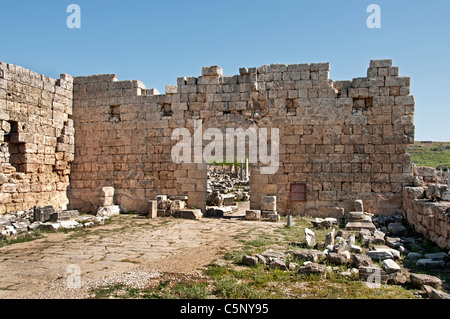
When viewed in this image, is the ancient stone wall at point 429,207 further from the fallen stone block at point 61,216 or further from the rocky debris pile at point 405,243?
the fallen stone block at point 61,216

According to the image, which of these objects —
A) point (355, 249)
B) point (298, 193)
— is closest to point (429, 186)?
point (355, 249)

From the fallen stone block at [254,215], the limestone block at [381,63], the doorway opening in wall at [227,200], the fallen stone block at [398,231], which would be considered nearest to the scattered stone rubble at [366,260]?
the fallen stone block at [398,231]

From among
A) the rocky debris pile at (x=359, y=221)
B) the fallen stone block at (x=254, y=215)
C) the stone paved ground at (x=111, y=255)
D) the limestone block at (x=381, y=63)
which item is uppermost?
the limestone block at (x=381, y=63)

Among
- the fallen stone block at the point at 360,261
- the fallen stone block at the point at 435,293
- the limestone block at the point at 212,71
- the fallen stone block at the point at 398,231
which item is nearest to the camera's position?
the fallen stone block at the point at 435,293

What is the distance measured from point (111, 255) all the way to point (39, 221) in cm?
418

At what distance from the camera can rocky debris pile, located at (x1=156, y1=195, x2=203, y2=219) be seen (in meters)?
11.2

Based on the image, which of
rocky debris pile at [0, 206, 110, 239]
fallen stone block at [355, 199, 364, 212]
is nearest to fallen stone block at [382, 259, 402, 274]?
fallen stone block at [355, 199, 364, 212]

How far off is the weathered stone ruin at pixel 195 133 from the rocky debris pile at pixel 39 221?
689 millimetres

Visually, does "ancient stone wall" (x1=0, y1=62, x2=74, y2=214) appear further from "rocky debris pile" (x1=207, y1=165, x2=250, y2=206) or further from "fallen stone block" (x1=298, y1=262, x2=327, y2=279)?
"fallen stone block" (x1=298, y1=262, x2=327, y2=279)

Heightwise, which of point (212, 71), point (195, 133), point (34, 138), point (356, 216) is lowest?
point (356, 216)

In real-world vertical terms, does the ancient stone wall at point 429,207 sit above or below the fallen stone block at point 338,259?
above

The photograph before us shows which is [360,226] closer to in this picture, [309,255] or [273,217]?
[273,217]

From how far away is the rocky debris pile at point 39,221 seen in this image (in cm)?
841

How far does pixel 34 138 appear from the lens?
11.0 meters
